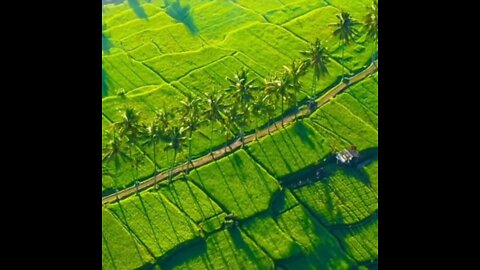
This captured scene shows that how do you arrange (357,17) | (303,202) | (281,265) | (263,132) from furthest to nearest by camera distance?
1. (357,17)
2. (263,132)
3. (303,202)
4. (281,265)

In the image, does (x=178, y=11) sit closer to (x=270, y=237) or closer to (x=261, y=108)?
(x=261, y=108)

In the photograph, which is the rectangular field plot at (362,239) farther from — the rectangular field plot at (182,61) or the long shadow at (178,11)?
the long shadow at (178,11)

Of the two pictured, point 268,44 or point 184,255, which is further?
point 268,44

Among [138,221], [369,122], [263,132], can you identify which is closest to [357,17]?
[369,122]

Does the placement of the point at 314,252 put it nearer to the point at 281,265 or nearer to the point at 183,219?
the point at 281,265

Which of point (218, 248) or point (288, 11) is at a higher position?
point (288, 11)

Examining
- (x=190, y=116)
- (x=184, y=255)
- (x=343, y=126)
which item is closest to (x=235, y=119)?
(x=190, y=116)
